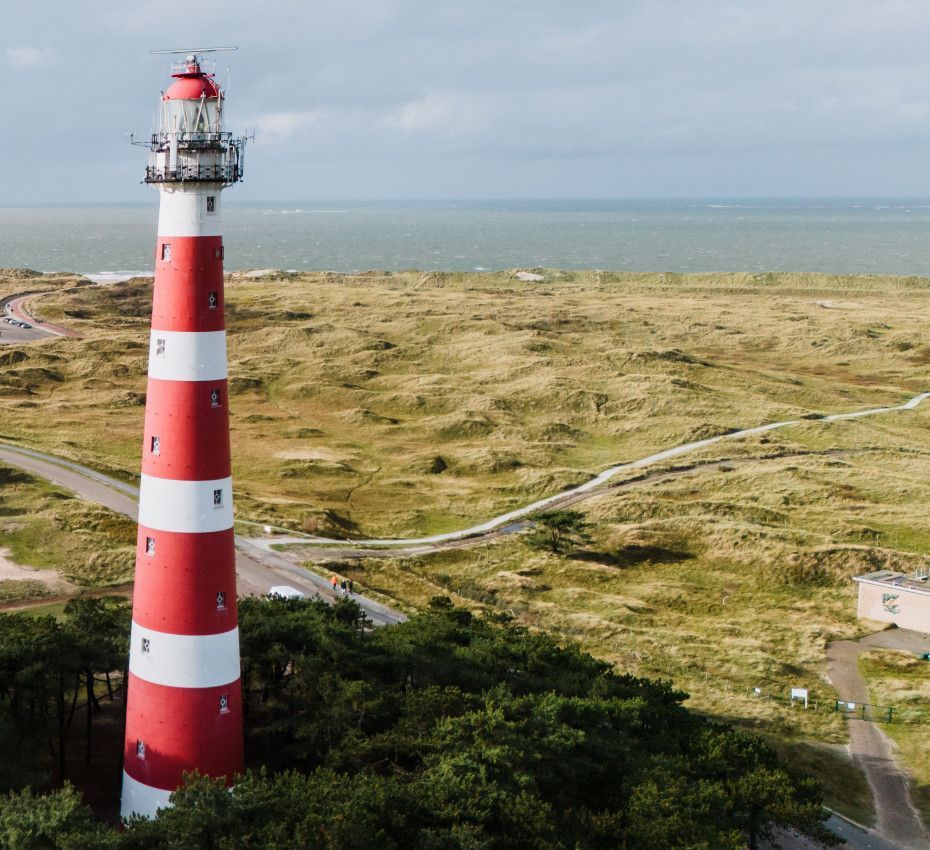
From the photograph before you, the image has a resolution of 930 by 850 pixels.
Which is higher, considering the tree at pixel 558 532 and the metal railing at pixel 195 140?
the metal railing at pixel 195 140

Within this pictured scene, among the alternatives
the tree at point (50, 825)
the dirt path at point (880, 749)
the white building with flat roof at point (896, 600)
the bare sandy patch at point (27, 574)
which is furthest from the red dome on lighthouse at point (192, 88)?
the white building with flat roof at point (896, 600)

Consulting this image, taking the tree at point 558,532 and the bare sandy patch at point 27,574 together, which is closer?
the bare sandy patch at point 27,574

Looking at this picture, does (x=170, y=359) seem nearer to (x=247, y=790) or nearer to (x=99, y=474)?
(x=247, y=790)

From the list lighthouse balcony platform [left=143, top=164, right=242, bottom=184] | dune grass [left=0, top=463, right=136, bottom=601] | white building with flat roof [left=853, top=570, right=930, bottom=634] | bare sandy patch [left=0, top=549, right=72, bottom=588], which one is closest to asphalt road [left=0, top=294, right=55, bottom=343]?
dune grass [left=0, top=463, right=136, bottom=601]

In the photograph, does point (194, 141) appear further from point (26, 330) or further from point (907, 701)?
point (26, 330)

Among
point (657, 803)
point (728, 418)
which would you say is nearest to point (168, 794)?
point (657, 803)

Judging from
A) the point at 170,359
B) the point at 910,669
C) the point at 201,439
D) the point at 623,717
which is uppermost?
the point at 170,359

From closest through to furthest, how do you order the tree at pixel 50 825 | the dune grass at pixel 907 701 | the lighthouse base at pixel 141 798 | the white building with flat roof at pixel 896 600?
the tree at pixel 50 825 → the lighthouse base at pixel 141 798 → the dune grass at pixel 907 701 → the white building with flat roof at pixel 896 600

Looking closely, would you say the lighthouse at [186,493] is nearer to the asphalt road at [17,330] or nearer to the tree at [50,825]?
the tree at [50,825]
